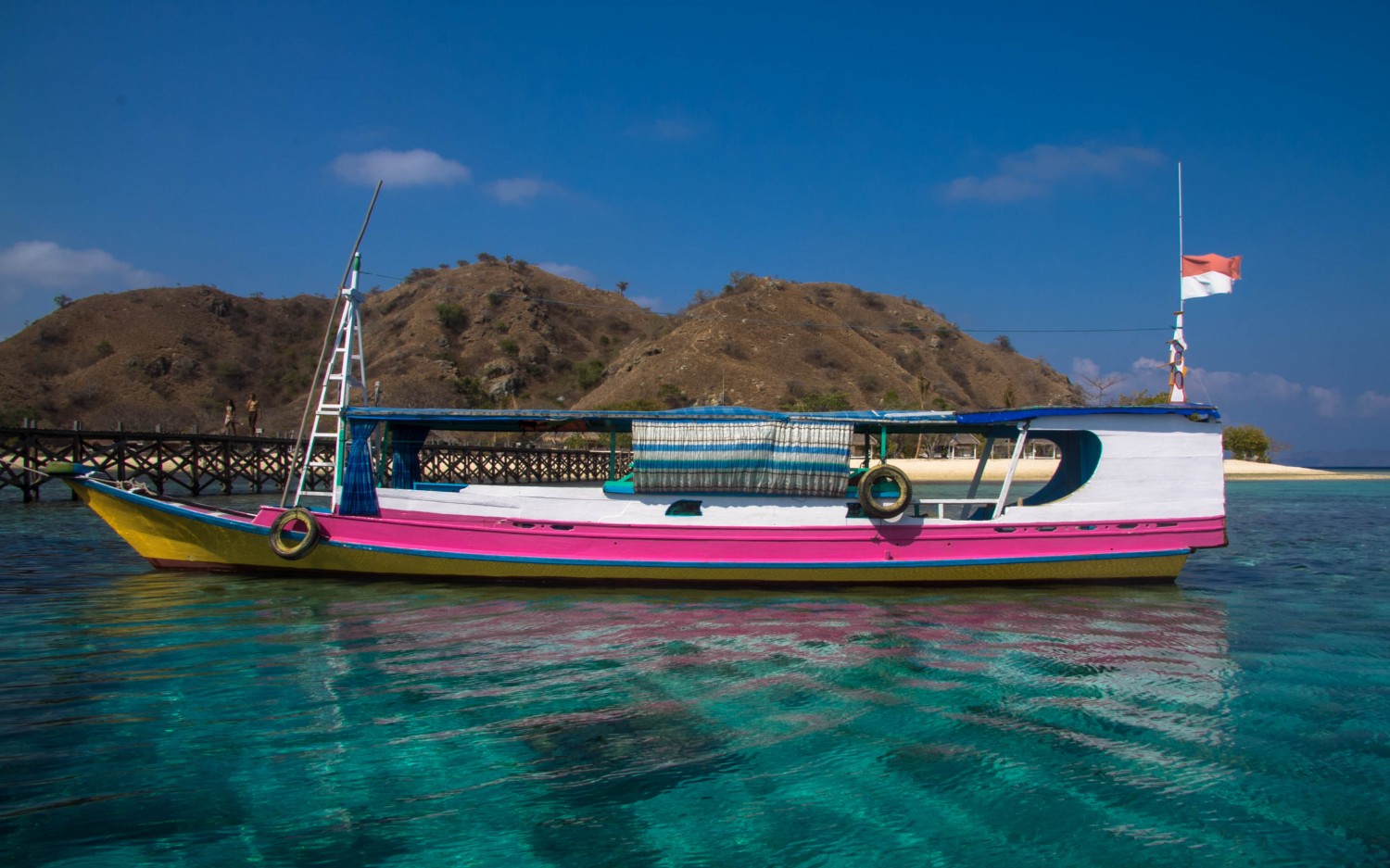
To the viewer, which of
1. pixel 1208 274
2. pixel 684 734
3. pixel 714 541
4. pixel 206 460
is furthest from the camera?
A: pixel 206 460

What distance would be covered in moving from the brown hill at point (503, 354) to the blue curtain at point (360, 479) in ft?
184

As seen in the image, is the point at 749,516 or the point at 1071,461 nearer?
the point at 749,516

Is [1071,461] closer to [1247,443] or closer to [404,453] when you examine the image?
[404,453]

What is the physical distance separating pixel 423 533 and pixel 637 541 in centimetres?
313

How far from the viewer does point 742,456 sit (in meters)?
12.1

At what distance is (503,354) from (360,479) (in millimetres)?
95583

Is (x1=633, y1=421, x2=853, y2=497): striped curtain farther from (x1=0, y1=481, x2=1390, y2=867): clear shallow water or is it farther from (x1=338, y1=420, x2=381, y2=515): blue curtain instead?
(x1=338, y1=420, x2=381, y2=515): blue curtain

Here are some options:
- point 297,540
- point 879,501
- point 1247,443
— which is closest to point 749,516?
point 879,501

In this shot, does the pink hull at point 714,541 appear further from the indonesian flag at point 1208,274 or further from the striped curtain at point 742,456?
the indonesian flag at point 1208,274

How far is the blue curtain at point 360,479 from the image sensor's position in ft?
41.6

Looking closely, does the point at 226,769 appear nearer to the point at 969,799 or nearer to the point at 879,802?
the point at 879,802

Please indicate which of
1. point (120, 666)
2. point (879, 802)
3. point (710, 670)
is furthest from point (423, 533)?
point (879, 802)

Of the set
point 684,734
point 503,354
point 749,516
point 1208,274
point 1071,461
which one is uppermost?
point 503,354

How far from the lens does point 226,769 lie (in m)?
5.62
